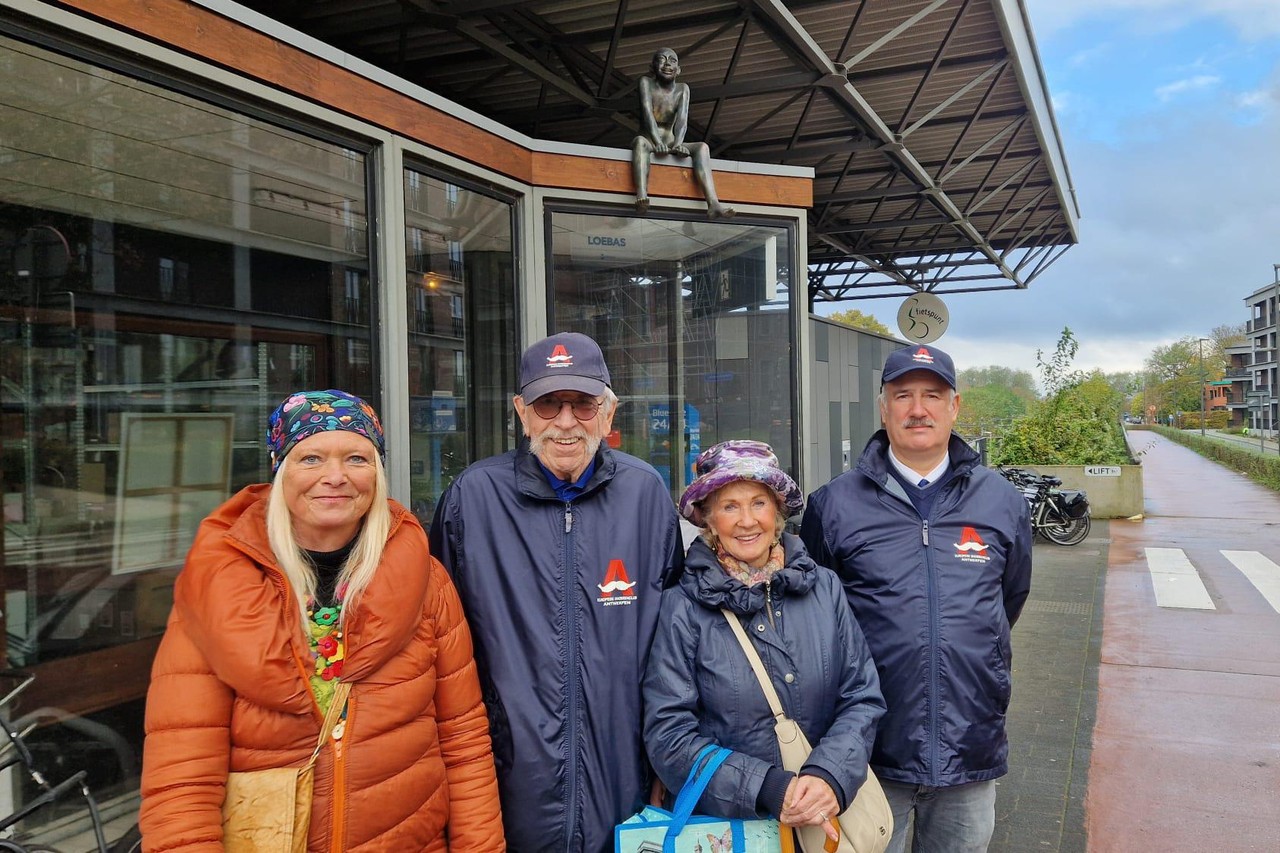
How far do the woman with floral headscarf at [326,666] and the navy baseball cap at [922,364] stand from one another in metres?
1.33

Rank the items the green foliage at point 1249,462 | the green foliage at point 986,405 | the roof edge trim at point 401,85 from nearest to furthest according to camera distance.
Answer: the roof edge trim at point 401,85, the green foliage at point 1249,462, the green foliage at point 986,405

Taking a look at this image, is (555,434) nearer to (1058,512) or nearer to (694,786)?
(694,786)

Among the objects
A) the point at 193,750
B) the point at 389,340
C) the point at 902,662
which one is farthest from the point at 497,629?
the point at 389,340

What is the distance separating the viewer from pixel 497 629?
202 centimetres

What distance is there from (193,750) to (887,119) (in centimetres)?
964

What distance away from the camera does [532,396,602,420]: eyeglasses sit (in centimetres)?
215

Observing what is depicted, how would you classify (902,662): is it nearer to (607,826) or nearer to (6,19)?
(607,826)

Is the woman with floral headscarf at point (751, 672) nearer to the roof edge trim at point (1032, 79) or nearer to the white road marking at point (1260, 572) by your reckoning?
the roof edge trim at point (1032, 79)

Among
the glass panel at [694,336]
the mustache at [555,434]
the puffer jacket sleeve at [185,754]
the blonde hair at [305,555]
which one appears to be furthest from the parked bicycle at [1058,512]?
the puffer jacket sleeve at [185,754]

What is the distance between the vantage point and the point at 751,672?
6.44ft

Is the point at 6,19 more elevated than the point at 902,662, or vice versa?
the point at 6,19

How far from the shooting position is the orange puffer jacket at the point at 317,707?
1.55m

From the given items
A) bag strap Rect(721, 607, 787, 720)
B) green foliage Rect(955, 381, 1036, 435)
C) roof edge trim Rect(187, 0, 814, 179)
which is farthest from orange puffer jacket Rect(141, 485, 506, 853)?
green foliage Rect(955, 381, 1036, 435)

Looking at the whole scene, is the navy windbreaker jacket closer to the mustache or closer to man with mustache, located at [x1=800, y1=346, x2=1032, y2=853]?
man with mustache, located at [x1=800, y1=346, x2=1032, y2=853]
